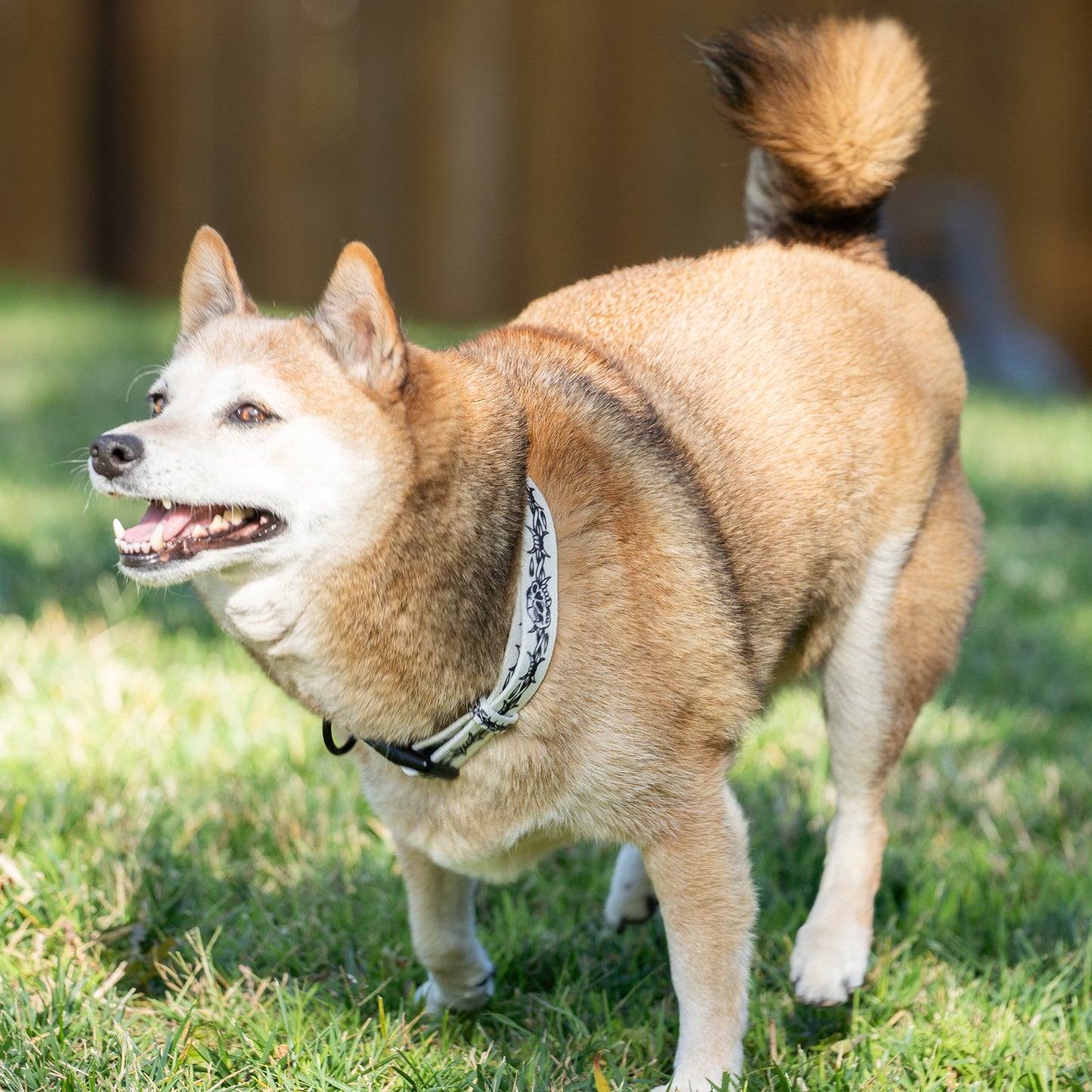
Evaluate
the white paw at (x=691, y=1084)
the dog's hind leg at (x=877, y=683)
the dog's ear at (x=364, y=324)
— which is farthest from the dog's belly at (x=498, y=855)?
the dog's ear at (x=364, y=324)

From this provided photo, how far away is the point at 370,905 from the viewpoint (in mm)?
2830

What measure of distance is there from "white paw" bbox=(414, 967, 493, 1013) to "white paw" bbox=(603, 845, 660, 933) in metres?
0.35

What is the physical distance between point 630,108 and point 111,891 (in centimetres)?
817

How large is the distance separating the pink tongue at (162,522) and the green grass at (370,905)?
267 millimetres

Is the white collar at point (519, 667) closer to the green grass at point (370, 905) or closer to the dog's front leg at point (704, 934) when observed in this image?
the dog's front leg at point (704, 934)

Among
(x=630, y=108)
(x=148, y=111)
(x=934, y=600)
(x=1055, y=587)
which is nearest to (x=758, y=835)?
(x=934, y=600)

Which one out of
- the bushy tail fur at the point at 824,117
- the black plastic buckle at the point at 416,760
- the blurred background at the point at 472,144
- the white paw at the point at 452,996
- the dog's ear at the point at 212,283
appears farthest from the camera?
the blurred background at the point at 472,144

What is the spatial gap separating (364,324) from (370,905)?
1.23 m

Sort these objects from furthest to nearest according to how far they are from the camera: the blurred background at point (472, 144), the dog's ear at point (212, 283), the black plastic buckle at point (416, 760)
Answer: the blurred background at point (472, 144)
the dog's ear at point (212, 283)
the black plastic buckle at point (416, 760)

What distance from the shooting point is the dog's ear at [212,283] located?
97.2 inches

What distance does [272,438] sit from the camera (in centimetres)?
219

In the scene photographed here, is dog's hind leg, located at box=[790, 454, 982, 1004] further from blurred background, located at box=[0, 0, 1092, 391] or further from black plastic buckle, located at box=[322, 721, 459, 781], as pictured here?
blurred background, located at box=[0, 0, 1092, 391]

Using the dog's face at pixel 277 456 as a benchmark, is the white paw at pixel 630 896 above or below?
below

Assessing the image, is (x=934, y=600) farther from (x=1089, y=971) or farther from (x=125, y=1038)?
(x=125, y=1038)
